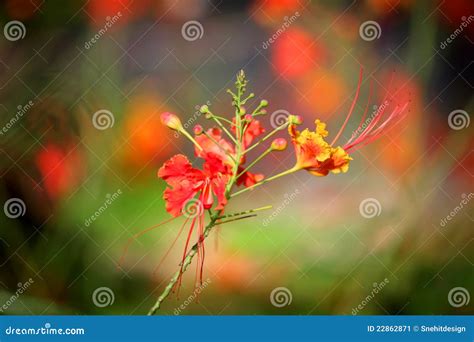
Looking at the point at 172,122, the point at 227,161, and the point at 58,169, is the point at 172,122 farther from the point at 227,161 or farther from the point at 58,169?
the point at 58,169

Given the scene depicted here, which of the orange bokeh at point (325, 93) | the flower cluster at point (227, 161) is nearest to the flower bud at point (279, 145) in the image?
the flower cluster at point (227, 161)

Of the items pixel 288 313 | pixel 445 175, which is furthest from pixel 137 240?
pixel 445 175

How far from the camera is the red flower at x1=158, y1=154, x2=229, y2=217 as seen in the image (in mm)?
1672

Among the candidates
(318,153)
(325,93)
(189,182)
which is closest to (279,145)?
(318,153)

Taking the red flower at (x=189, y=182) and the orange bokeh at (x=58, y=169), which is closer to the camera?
the red flower at (x=189, y=182)

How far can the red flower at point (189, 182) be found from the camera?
1.67m

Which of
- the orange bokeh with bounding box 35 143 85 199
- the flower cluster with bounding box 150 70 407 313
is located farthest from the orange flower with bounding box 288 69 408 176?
the orange bokeh with bounding box 35 143 85 199

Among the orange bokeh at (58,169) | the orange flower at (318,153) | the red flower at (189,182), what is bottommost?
the orange bokeh at (58,169)

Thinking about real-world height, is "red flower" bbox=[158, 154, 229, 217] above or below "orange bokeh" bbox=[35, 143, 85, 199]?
above

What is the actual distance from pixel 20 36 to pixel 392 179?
4.25ft

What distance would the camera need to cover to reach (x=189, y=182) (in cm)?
171

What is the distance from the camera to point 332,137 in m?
2.31

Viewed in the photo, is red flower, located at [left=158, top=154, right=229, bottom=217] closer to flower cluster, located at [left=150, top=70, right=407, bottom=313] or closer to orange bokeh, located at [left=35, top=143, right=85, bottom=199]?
flower cluster, located at [left=150, top=70, right=407, bottom=313]

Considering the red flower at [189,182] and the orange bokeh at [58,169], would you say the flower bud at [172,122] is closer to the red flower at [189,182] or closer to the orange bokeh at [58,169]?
the red flower at [189,182]
